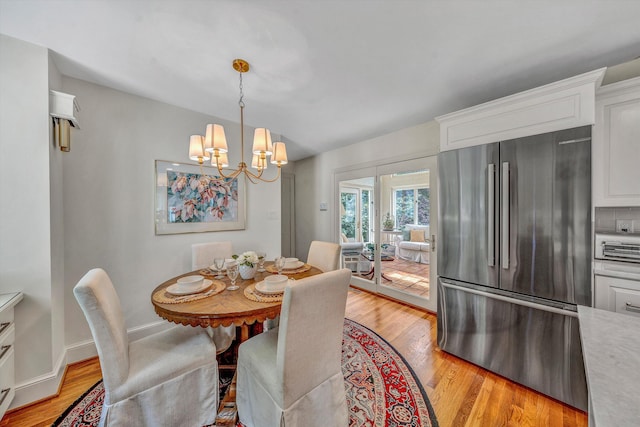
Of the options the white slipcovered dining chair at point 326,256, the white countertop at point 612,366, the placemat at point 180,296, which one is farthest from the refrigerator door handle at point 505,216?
the placemat at point 180,296

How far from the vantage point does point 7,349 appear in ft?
4.78

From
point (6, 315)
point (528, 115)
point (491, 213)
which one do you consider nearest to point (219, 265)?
point (6, 315)

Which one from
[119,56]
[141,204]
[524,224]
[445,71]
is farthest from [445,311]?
[119,56]

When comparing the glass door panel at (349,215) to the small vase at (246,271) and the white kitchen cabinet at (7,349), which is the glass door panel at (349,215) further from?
the white kitchen cabinet at (7,349)

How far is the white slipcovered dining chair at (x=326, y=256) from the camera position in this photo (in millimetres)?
2343

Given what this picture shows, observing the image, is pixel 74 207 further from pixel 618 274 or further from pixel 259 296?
pixel 618 274

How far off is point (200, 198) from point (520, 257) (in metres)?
3.15

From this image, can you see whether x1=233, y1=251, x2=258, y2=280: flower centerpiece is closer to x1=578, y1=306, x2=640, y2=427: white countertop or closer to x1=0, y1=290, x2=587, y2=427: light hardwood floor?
x1=0, y1=290, x2=587, y2=427: light hardwood floor

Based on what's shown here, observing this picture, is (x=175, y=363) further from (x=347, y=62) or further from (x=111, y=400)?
(x=347, y=62)

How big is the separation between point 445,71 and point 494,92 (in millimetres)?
687

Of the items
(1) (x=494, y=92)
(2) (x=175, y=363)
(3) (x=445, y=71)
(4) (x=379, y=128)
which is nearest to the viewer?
(2) (x=175, y=363)

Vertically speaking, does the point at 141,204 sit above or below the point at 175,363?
above

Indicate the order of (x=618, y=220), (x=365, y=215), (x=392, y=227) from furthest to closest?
(x=365, y=215) → (x=392, y=227) → (x=618, y=220)

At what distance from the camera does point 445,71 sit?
1.86 metres
